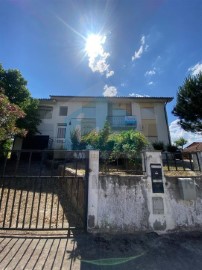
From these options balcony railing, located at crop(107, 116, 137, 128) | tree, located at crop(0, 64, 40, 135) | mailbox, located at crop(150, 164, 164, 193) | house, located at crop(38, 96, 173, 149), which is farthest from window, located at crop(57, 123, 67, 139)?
mailbox, located at crop(150, 164, 164, 193)

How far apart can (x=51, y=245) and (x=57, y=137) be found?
16754 millimetres

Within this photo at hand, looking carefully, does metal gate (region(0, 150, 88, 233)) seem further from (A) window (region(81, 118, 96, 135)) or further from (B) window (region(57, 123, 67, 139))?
(A) window (region(81, 118, 96, 135))

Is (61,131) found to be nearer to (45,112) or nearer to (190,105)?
(45,112)

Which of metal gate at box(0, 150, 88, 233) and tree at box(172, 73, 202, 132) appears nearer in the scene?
metal gate at box(0, 150, 88, 233)

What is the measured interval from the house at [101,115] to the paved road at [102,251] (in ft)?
53.1

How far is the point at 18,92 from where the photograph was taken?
594 inches

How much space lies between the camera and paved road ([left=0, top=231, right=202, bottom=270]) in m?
2.76

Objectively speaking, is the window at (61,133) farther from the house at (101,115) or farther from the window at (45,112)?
the window at (45,112)

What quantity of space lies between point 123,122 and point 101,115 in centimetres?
291

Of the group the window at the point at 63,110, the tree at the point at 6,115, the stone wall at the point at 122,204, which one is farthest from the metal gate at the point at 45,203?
the window at the point at 63,110

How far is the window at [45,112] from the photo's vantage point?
2008cm

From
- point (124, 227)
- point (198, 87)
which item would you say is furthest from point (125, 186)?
point (198, 87)

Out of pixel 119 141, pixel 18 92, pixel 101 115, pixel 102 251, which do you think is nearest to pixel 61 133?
pixel 101 115

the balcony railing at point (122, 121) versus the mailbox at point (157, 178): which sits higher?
the balcony railing at point (122, 121)
